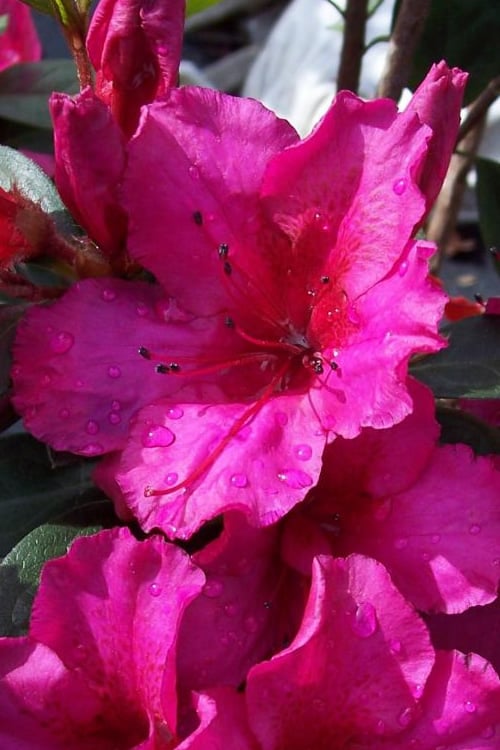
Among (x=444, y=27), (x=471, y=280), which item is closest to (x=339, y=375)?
(x=444, y=27)

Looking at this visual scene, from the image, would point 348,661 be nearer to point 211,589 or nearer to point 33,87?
point 211,589

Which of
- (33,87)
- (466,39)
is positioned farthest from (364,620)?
(33,87)

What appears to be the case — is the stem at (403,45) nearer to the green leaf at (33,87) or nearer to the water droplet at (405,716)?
the green leaf at (33,87)

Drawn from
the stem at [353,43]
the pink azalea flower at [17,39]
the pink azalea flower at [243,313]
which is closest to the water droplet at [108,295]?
the pink azalea flower at [243,313]

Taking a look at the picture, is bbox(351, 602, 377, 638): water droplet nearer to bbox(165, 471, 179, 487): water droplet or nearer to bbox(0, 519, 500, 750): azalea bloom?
bbox(0, 519, 500, 750): azalea bloom

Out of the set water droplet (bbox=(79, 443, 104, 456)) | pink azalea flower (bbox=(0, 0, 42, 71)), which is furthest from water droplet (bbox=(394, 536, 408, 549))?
pink azalea flower (bbox=(0, 0, 42, 71))
